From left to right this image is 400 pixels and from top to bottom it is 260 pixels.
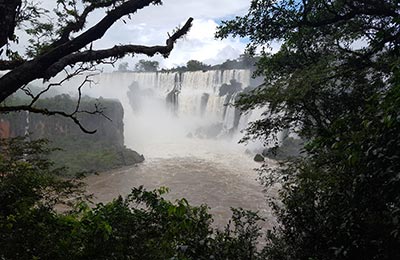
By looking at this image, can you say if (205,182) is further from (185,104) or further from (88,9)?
(185,104)

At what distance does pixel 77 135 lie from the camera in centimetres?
3747

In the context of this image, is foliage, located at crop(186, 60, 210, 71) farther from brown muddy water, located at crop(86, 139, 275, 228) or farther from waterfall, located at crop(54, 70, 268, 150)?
brown muddy water, located at crop(86, 139, 275, 228)

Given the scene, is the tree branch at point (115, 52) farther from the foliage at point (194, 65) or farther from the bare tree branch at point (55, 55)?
the foliage at point (194, 65)

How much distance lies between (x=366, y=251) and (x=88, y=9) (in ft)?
16.1

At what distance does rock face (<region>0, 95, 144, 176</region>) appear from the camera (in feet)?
102

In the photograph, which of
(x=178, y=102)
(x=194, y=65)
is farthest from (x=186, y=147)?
A: (x=194, y=65)

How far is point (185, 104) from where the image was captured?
50000 mm

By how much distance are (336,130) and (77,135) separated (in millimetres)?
37444

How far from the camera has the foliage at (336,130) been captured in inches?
96.7

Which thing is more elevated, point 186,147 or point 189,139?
point 186,147

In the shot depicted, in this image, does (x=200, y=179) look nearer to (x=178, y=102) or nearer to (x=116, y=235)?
(x=116, y=235)

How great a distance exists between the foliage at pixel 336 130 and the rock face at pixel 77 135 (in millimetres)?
23949

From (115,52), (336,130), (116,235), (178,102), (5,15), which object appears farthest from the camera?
(178,102)

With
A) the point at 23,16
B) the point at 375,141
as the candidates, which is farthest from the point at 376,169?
the point at 23,16
